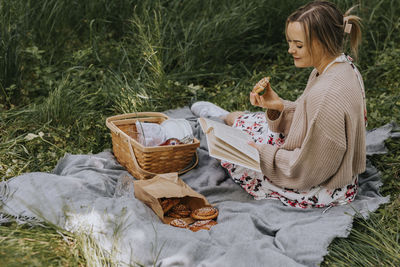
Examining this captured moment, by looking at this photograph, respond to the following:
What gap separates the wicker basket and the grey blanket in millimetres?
101

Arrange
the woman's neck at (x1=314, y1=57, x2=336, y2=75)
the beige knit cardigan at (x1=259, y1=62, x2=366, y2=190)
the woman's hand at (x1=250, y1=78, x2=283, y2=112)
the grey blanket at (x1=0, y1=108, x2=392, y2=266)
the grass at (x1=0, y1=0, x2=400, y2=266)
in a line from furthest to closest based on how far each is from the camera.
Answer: the grass at (x1=0, y1=0, x2=400, y2=266)
the woman's hand at (x1=250, y1=78, x2=283, y2=112)
the woman's neck at (x1=314, y1=57, x2=336, y2=75)
the beige knit cardigan at (x1=259, y1=62, x2=366, y2=190)
the grey blanket at (x1=0, y1=108, x2=392, y2=266)

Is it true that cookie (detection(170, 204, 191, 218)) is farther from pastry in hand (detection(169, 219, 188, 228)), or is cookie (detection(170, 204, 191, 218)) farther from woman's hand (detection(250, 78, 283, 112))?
woman's hand (detection(250, 78, 283, 112))

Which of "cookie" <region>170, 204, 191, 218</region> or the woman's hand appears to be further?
the woman's hand

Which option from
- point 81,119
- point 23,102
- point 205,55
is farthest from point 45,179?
point 205,55

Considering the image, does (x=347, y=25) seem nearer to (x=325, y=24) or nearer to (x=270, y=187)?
(x=325, y=24)

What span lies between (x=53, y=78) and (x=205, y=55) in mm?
1663

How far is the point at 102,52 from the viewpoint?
513cm

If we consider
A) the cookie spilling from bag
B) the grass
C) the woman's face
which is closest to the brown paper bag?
the cookie spilling from bag

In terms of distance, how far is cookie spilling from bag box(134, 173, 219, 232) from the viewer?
2969 mm

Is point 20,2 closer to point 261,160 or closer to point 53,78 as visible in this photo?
point 53,78

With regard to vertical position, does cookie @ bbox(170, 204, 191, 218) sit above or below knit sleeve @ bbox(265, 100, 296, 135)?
below

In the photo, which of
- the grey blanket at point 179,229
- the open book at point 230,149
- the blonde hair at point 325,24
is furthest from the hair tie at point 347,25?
the grey blanket at point 179,229

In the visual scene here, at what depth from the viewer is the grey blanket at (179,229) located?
251 centimetres

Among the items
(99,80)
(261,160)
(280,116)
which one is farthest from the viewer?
(99,80)
